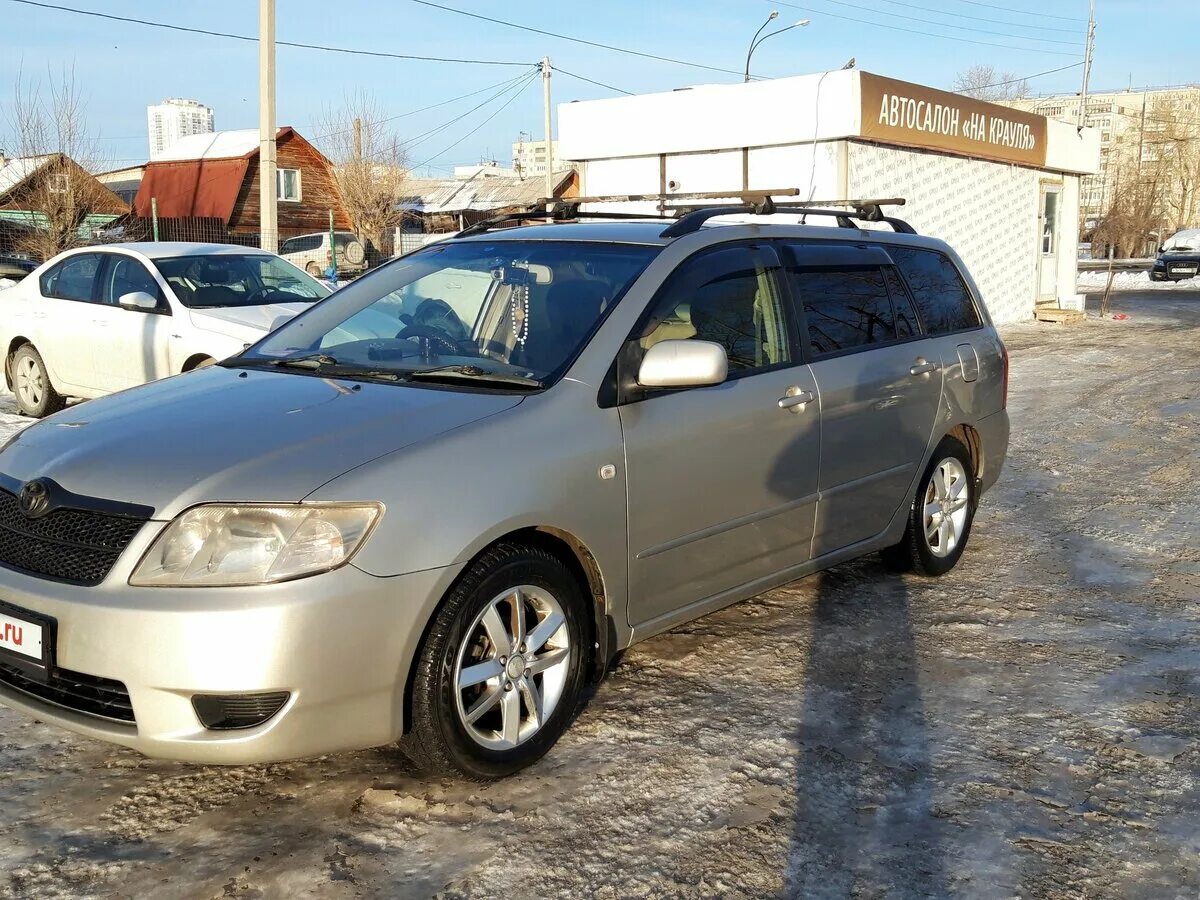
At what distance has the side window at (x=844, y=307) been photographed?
4.95m

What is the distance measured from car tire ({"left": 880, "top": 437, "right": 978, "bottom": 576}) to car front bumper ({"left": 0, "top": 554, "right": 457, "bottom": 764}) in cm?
317

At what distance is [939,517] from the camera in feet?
19.3

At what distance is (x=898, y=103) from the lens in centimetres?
1902

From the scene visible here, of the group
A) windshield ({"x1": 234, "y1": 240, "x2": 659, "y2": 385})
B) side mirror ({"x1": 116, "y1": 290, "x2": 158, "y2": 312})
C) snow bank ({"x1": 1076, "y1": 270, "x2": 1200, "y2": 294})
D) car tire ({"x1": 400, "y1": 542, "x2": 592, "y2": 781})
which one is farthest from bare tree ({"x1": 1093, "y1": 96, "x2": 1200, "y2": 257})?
car tire ({"x1": 400, "y1": 542, "x2": 592, "y2": 781})

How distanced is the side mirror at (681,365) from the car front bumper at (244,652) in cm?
111

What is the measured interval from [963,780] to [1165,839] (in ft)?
1.91

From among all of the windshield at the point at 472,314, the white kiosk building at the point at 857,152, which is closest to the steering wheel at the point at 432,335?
the windshield at the point at 472,314

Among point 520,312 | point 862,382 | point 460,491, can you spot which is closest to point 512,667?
point 460,491

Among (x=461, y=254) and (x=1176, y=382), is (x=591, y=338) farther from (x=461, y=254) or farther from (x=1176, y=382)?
(x=1176, y=382)

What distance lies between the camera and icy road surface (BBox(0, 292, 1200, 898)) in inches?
122

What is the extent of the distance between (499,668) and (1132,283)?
119 ft

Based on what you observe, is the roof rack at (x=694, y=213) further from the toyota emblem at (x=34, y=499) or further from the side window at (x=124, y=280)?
the side window at (x=124, y=280)

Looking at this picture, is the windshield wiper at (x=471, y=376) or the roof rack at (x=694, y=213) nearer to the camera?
the windshield wiper at (x=471, y=376)

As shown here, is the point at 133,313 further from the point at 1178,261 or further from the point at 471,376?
the point at 1178,261
